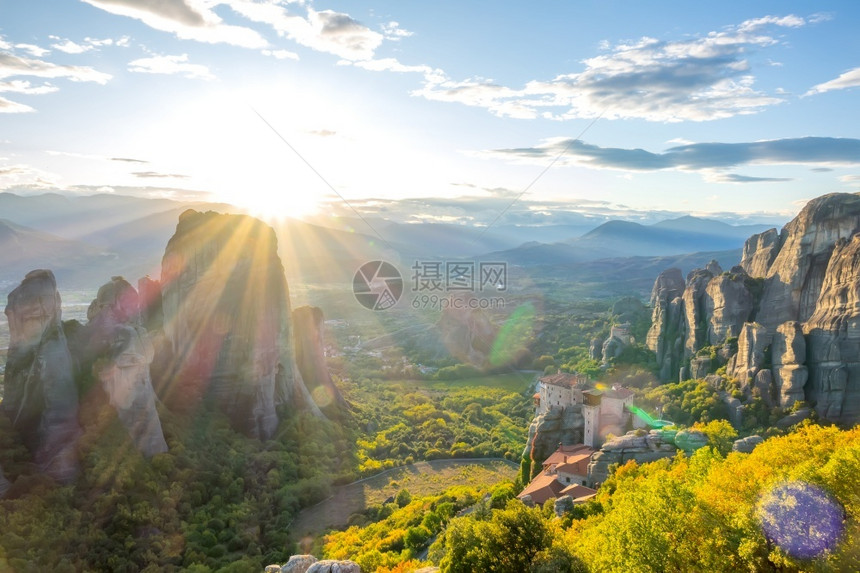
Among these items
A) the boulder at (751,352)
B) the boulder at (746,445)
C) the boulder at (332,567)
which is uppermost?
the boulder at (751,352)

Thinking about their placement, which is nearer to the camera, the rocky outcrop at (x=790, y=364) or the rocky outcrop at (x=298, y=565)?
the rocky outcrop at (x=298, y=565)

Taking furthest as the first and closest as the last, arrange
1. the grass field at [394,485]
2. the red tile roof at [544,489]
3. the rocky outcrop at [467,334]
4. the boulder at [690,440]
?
the rocky outcrop at [467,334] → the grass field at [394,485] → the red tile roof at [544,489] → the boulder at [690,440]

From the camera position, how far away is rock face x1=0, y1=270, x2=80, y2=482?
93.8 ft

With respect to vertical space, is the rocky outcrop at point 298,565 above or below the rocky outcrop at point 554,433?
above

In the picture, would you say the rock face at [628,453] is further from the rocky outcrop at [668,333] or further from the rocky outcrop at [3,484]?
the rocky outcrop at [3,484]

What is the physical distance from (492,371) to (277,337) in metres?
50.5

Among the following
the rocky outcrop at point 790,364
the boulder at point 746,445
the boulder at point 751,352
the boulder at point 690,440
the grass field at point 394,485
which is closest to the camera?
the boulder at point 746,445

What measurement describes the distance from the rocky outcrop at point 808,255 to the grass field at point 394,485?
87.4ft

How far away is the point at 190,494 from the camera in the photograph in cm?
3188

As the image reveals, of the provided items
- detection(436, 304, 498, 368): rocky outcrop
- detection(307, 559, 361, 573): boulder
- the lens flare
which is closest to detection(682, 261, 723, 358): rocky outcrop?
detection(436, 304, 498, 368): rocky outcrop

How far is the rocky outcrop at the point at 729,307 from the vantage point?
50.6 meters

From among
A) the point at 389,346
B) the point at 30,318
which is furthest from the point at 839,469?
the point at 389,346

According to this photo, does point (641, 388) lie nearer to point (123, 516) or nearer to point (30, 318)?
point (123, 516)

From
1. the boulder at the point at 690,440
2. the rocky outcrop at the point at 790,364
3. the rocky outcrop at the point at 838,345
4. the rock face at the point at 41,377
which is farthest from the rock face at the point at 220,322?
the rocky outcrop at the point at 838,345
